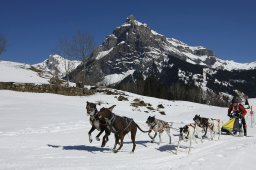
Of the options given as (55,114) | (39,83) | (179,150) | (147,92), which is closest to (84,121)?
(55,114)

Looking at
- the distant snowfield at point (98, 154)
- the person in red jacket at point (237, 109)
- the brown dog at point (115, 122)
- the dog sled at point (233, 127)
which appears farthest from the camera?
the person in red jacket at point (237, 109)

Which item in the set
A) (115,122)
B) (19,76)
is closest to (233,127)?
(115,122)

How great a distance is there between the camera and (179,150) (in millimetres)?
14203

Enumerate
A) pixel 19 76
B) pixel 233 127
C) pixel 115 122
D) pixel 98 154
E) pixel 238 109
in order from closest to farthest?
pixel 98 154 → pixel 115 122 → pixel 233 127 → pixel 238 109 → pixel 19 76

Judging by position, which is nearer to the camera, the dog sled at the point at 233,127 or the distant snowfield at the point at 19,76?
the dog sled at the point at 233,127

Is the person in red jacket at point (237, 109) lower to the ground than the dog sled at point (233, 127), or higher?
higher

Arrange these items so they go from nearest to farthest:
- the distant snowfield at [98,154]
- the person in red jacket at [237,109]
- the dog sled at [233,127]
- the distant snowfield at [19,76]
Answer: the distant snowfield at [98,154] < the dog sled at [233,127] < the person in red jacket at [237,109] < the distant snowfield at [19,76]

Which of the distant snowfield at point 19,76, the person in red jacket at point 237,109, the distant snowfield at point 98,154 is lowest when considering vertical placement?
the distant snowfield at point 98,154

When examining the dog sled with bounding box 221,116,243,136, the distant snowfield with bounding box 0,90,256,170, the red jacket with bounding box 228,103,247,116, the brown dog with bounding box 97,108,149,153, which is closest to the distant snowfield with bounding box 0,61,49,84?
the distant snowfield with bounding box 0,90,256,170

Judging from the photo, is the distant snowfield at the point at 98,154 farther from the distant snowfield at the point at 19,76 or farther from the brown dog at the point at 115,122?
the distant snowfield at the point at 19,76

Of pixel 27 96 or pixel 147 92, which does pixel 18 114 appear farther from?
pixel 147 92

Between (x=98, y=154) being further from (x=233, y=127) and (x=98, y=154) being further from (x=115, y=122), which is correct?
(x=233, y=127)

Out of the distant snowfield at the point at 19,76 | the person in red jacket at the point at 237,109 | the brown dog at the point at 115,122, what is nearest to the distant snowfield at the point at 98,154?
the brown dog at the point at 115,122

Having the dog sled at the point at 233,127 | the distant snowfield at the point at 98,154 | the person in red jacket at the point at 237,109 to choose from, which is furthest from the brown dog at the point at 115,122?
the person in red jacket at the point at 237,109
